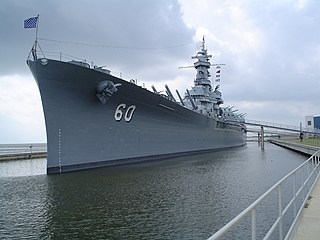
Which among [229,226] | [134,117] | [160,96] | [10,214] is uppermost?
[160,96]

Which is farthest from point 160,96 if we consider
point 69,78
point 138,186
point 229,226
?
point 229,226

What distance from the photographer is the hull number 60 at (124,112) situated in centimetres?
1761

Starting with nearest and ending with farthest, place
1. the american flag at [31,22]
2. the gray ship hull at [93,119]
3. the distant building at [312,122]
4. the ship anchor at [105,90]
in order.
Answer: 1. the american flag at [31,22]
2. the gray ship hull at [93,119]
3. the ship anchor at [105,90]
4. the distant building at [312,122]

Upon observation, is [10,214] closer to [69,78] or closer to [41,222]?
[41,222]

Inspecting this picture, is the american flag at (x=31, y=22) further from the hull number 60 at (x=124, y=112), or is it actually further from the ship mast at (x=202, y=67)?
the ship mast at (x=202, y=67)

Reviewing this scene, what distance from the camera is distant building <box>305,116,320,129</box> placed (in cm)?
7506

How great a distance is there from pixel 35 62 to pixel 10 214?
872 cm

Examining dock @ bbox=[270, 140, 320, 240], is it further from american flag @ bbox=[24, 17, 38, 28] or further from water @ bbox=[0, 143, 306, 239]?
american flag @ bbox=[24, 17, 38, 28]

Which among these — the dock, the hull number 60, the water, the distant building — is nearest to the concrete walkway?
the dock

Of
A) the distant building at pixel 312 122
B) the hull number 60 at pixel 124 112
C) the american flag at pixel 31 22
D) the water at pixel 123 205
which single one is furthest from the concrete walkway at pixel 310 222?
the distant building at pixel 312 122

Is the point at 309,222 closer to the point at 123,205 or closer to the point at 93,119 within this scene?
the point at 123,205

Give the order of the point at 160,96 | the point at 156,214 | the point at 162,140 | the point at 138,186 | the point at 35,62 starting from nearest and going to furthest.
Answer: the point at 156,214, the point at 138,186, the point at 35,62, the point at 160,96, the point at 162,140

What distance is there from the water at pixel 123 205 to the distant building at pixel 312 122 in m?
68.6

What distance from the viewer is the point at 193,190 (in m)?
10.6
